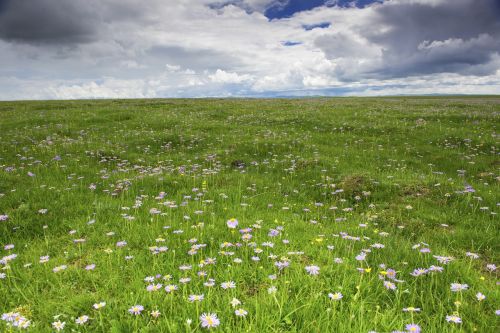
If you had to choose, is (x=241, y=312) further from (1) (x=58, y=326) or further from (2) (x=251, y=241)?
(2) (x=251, y=241)

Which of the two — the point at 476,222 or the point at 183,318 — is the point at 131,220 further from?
the point at 476,222

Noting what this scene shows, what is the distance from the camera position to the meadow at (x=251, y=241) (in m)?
3.57

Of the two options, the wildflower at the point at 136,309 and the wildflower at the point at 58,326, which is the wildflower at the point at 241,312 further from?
the wildflower at the point at 58,326

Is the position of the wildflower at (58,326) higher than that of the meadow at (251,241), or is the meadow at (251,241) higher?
the wildflower at (58,326)

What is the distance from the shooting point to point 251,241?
5398 millimetres

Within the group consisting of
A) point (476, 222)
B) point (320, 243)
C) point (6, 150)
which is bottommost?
point (476, 222)

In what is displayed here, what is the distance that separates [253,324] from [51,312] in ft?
7.48

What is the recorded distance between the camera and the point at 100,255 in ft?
16.4

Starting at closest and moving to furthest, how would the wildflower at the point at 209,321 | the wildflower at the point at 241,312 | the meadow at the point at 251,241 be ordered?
1. the wildflower at the point at 209,321
2. the wildflower at the point at 241,312
3. the meadow at the point at 251,241

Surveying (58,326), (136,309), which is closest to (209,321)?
(136,309)

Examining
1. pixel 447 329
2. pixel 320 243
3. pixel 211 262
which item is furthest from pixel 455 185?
pixel 211 262

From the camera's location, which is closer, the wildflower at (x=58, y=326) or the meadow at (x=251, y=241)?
the wildflower at (x=58, y=326)

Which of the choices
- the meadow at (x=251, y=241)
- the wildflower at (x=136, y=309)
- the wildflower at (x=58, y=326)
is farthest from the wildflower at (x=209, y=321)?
the wildflower at (x=58, y=326)

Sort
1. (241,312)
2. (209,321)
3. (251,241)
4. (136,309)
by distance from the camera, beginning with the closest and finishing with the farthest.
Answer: (209,321)
(241,312)
(136,309)
(251,241)
